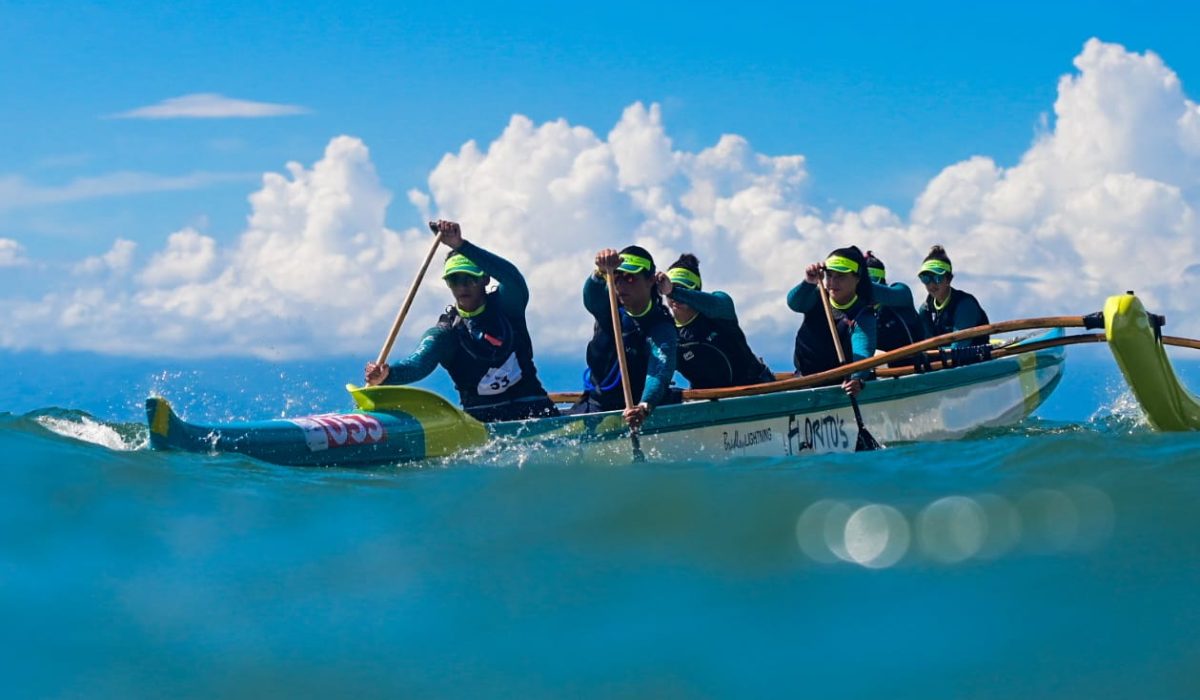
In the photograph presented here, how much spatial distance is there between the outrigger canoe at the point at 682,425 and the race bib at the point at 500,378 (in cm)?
114

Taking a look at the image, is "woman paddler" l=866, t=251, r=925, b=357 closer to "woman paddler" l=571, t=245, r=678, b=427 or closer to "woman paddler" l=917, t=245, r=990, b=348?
"woman paddler" l=917, t=245, r=990, b=348

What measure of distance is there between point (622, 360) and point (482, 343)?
56.4 inches

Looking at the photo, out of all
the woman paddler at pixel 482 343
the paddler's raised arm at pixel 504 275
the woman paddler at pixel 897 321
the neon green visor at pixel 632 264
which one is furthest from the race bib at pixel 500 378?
the woman paddler at pixel 897 321

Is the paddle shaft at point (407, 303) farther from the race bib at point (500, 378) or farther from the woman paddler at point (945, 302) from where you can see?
the woman paddler at point (945, 302)

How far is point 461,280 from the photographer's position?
11766 mm

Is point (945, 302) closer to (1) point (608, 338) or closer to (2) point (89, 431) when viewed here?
(1) point (608, 338)

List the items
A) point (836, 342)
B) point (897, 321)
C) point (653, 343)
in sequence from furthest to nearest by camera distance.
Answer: point (897, 321)
point (836, 342)
point (653, 343)

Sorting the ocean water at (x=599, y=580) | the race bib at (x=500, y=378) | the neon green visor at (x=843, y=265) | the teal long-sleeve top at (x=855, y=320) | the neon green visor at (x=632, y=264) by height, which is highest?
the neon green visor at (x=843, y=265)

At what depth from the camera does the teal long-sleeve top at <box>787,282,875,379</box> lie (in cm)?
1369

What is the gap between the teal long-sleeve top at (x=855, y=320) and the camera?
44.9 ft

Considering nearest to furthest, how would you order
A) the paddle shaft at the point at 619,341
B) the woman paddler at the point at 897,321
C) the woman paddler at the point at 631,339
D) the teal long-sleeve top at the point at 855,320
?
the paddle shaft at the point at 619,341 < the woman paddler at the point at 631,339 < the teal long-sleeve top at the point at 855,320 < the woman paddler at the point at 897,321

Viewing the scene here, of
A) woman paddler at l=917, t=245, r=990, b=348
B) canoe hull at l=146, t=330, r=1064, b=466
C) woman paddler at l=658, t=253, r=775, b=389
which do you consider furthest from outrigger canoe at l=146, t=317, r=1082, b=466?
woman paddler at l=917, t=245, r=990, b=348

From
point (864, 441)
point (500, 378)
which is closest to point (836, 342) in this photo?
point (864, 441)

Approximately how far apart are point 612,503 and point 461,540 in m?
1.09
